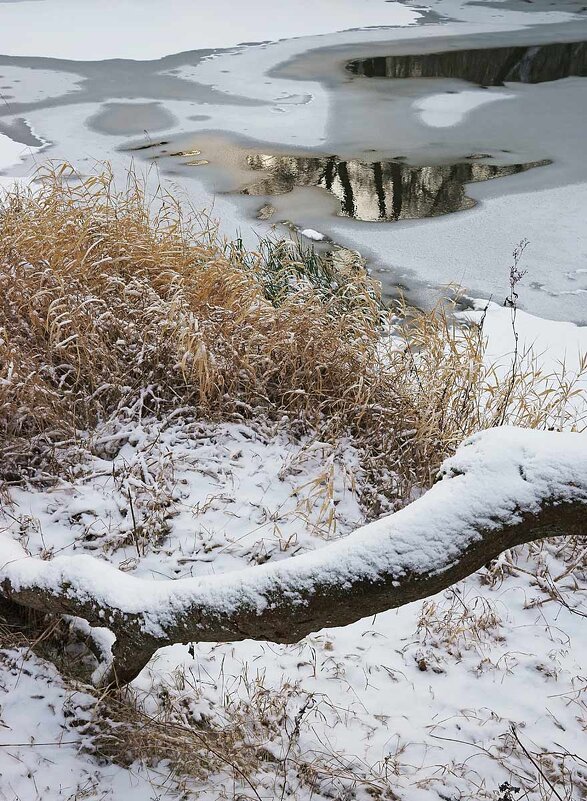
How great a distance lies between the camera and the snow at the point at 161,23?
10.9m

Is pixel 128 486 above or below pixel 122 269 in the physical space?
below

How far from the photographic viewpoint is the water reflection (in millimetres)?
9664

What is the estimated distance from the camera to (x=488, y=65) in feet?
33.1

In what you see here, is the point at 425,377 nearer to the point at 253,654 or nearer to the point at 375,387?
the point at 375,387

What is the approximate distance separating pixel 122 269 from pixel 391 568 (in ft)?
8.23

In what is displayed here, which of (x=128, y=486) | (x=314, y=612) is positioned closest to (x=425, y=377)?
(x=128, y=486)

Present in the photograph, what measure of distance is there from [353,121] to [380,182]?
1.83 metres

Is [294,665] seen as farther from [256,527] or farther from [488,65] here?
[488,65]

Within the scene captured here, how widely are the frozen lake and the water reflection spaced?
50 millimetres

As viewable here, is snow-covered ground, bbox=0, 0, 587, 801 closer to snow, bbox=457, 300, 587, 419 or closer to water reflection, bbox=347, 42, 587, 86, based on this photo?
snow, bbox=457, 300, 587, 419

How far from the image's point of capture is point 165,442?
2855 mm

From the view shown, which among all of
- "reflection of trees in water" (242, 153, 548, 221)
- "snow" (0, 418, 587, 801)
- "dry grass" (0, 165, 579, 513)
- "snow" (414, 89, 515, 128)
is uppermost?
"snow" (414, 89, 515, 128)

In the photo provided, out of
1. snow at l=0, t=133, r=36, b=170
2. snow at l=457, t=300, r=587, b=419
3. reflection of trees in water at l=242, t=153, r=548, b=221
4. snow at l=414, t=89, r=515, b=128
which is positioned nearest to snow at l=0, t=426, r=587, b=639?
snow at l=457, t=300, r=587, b=419

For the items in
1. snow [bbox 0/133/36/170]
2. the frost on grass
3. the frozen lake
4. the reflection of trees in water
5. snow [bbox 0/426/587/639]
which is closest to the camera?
snow [bbox 0/426/587/639]
